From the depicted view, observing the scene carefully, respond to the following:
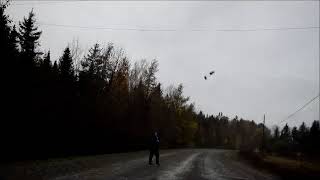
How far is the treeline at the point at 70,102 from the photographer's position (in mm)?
34562

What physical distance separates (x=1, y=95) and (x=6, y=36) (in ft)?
14.6

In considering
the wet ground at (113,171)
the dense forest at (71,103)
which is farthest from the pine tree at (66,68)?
the wet ground at (113,171)

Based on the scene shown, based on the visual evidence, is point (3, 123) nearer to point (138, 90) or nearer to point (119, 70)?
point (119, 70)

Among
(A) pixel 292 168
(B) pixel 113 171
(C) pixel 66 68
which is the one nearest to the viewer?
(B) pixel 113 171

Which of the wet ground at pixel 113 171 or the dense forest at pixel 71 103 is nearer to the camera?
the wet ground at pixel 113 171

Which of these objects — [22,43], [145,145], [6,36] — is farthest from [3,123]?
[145,145]

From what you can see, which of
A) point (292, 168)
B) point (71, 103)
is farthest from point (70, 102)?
point (292, 168)

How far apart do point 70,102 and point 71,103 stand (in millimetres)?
303

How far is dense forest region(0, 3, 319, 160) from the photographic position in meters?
34.6

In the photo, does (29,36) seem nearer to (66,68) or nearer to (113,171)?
(66,68)

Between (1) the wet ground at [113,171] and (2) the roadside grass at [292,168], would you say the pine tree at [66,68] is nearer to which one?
(2) the roadside grass at [292,168]

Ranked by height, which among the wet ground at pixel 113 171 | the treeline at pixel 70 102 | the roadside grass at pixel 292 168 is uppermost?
the treeline at pixel 70 102

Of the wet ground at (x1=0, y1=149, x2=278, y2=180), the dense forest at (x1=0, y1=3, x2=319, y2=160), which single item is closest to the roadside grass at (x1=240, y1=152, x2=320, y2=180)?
the wet ground at (x1=0, y1=149, x2=278, y2=180)

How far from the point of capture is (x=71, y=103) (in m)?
46.3
